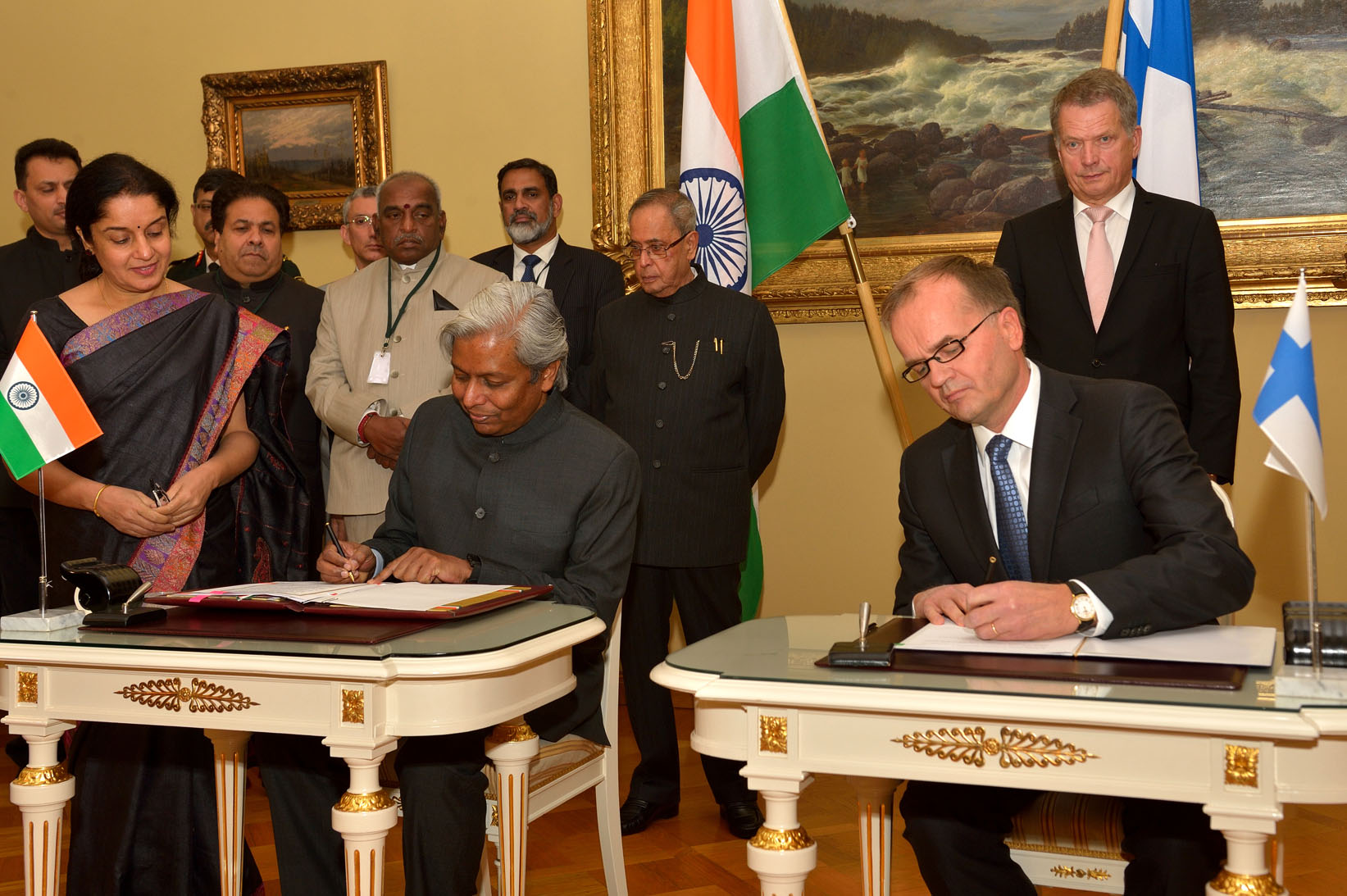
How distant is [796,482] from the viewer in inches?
210

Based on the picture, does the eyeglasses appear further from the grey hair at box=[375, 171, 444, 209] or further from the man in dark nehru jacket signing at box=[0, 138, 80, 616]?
the man in dark nehru jacket signing at box=[0, 138, 80, 616]

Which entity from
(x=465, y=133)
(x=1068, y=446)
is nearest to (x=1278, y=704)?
(x=1068, y=446)

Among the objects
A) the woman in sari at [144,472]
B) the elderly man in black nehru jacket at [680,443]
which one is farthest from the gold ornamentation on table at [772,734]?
the elderly man in black nehru jacket at [680,443]

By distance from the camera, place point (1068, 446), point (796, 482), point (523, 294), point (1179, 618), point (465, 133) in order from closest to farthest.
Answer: point (1179, 618) → point (1068, 446) → point (523, 294) → point (796, 482) → point (465, 133)

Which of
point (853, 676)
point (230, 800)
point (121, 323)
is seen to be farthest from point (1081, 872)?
point (121, 323)

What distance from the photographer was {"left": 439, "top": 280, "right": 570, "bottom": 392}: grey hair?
272cm

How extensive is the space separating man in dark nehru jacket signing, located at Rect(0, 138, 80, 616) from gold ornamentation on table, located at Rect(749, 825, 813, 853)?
3.58m

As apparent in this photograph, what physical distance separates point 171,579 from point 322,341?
1360 millimetres

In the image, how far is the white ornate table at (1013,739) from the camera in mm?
1644

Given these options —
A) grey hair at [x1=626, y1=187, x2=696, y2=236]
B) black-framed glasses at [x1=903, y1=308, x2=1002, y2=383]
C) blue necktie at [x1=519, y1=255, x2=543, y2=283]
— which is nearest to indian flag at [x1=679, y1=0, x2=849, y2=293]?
grey hair at [x1=626, y1=187, x2=696, y2=236]

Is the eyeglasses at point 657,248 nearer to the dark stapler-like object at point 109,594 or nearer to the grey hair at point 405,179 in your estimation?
the grey hair at point 405,179

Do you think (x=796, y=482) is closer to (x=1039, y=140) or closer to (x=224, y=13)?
(x=1039, y=140)

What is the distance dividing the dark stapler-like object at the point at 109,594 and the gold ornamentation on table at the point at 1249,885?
182cm

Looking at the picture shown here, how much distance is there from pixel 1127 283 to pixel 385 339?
7.28 feet
